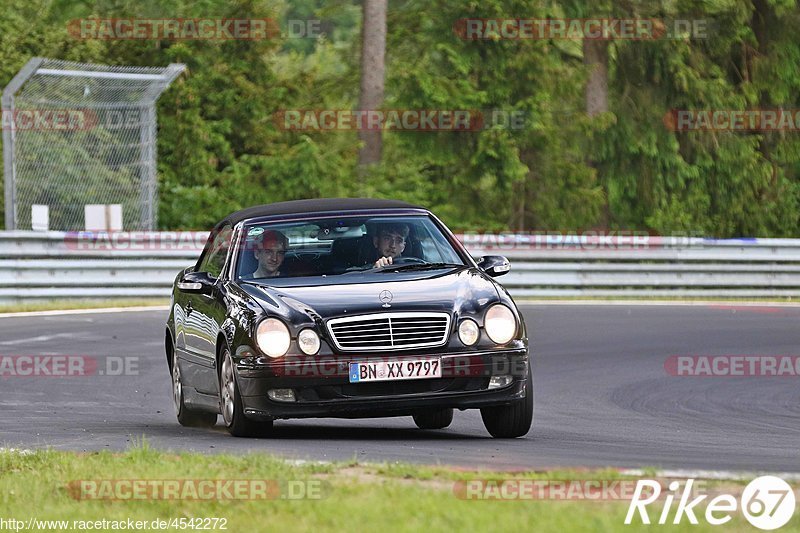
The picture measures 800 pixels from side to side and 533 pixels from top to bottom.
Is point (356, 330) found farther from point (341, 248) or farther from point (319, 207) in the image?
point (319, 207)

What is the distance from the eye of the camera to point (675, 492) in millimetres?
6832

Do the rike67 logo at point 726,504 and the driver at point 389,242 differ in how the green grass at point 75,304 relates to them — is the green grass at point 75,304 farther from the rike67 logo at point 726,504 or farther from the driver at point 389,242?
the rike67 logo at point 726,504

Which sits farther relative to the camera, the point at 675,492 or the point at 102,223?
the point at 102,223

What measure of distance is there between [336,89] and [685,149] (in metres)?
8.04

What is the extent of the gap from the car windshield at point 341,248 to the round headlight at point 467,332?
888 millimetres

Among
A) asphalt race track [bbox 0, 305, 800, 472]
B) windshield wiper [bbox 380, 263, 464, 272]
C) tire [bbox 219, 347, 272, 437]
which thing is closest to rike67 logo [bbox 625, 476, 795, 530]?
asphalt race track [bbox 0, 305, 800, 472]

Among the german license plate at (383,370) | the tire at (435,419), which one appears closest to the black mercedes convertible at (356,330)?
the german license plate at (383,370)

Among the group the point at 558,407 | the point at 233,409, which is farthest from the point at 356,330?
the point at 558,407

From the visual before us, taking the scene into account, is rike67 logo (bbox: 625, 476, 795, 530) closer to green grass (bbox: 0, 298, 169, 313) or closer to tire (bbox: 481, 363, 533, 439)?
tire (bbox: 481, 363, 533, 439)

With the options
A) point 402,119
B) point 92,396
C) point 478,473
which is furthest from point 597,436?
point 402,119

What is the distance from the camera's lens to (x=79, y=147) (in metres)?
23.8

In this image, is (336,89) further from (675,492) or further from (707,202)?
(675,492)

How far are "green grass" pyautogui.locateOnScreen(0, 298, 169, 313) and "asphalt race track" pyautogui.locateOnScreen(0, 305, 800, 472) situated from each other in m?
1.17

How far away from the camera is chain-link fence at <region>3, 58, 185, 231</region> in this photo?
914 inches
